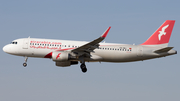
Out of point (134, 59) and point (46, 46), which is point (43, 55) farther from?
point (134, 59)

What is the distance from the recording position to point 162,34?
4759 cm

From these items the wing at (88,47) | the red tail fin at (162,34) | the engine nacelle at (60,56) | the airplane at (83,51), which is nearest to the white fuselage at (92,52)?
the airplane at (83,51)

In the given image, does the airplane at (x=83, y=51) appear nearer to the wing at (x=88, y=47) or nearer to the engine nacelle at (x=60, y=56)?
the wing at (x=88, y=47)

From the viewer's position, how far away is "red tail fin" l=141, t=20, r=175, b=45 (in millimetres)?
47094

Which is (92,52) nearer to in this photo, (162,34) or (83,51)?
(83,51)

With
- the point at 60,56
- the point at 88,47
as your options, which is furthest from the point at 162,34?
the point at 60,56

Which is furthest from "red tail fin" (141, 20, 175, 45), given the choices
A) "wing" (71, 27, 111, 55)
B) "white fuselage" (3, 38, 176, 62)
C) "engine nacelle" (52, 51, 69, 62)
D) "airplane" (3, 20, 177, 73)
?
"engine nacelle" (52, 51, 69, 62)

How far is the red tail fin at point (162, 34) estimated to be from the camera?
47.1 m

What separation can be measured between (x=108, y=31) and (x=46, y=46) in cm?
887

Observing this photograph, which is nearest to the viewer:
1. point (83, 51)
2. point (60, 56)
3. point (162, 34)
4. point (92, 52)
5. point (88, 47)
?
point (60, 56)

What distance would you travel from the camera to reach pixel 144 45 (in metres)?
46.8

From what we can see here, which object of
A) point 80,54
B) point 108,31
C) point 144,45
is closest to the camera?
point 108,31

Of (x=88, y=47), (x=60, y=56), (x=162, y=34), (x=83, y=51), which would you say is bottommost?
(x=60, y=56)

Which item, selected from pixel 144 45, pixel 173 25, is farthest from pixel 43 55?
pixel 173 25
